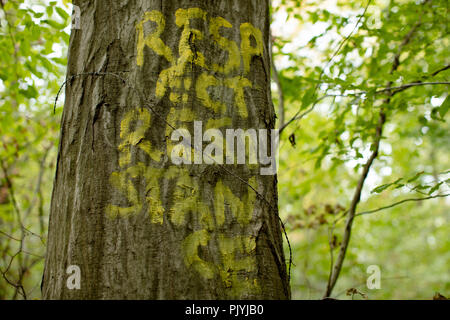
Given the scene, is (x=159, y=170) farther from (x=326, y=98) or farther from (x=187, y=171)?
(x=326, y=98)

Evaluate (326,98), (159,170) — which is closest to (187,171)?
(159,170)

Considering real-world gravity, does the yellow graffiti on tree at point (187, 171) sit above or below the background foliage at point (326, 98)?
below

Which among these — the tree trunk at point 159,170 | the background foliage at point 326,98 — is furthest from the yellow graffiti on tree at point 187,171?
the background foliage at point 326,98

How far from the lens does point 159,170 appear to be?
1244 millimetres

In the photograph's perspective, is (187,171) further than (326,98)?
No

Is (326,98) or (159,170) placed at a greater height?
(326,98)

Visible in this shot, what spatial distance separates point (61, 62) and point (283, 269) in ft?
7.61

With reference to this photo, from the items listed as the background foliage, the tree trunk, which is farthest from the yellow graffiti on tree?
the background foliage

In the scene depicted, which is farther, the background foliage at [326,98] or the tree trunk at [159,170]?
the background foliage at [326,98]

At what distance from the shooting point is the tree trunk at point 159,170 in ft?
3.80

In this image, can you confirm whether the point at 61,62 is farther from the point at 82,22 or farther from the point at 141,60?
the point at 141,60

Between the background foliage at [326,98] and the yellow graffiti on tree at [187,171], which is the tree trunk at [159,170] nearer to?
the yellow graffiti on tree at [187,171]

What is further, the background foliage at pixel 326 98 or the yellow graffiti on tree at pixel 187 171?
the background foliage at pixel 326 98

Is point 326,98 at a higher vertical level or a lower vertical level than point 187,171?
higher
